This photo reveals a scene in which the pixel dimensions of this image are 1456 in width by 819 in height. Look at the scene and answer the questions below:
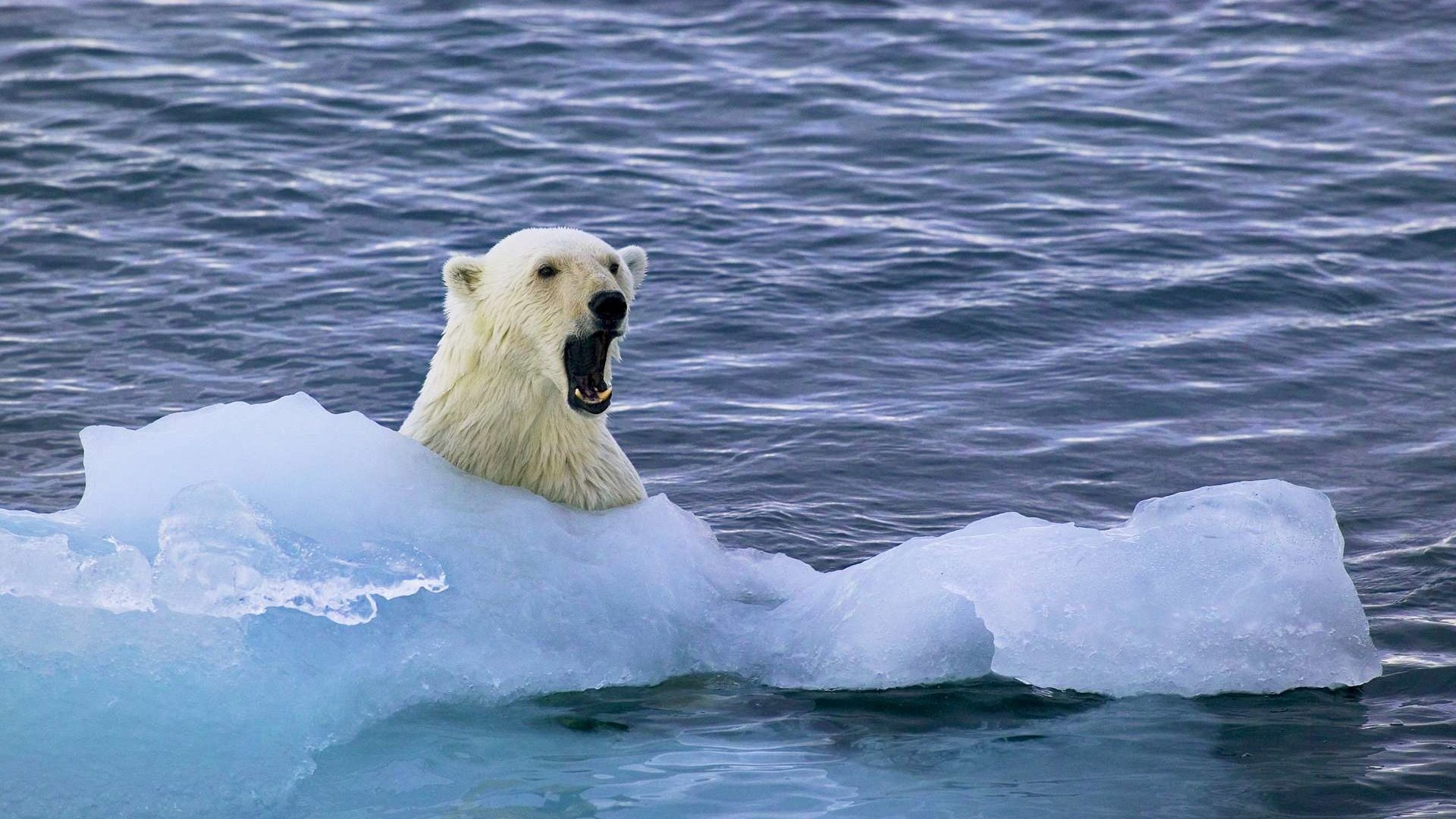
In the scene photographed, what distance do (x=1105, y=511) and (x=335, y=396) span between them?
3.99 meters

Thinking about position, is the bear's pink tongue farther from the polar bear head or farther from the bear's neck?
the bear's neck

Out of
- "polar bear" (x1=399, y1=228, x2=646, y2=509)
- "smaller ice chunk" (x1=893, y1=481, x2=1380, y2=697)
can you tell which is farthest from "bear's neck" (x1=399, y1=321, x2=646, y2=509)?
"smaller ice chunk" (x1=893, y1=481, x2=1380, y2=697)

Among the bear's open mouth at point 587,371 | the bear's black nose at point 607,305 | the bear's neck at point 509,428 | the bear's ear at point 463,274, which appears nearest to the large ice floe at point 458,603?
the bear's neck at point 509,428

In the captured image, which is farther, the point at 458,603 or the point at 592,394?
the point at 592,394

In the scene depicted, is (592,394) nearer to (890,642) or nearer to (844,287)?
(890,642)

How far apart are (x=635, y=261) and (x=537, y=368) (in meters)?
0.63

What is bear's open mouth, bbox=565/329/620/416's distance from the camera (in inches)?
244

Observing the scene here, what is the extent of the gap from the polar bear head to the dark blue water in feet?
3.72

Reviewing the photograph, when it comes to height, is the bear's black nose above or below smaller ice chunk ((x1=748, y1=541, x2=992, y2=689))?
above

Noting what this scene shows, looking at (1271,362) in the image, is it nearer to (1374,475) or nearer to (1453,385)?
(1453,385)

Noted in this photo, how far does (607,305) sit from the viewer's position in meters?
6.08

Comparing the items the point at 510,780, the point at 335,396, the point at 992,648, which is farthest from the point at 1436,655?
the point at 335,396

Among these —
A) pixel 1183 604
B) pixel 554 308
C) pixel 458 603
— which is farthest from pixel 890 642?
pixel 554 308

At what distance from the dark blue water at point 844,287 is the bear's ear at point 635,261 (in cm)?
155
